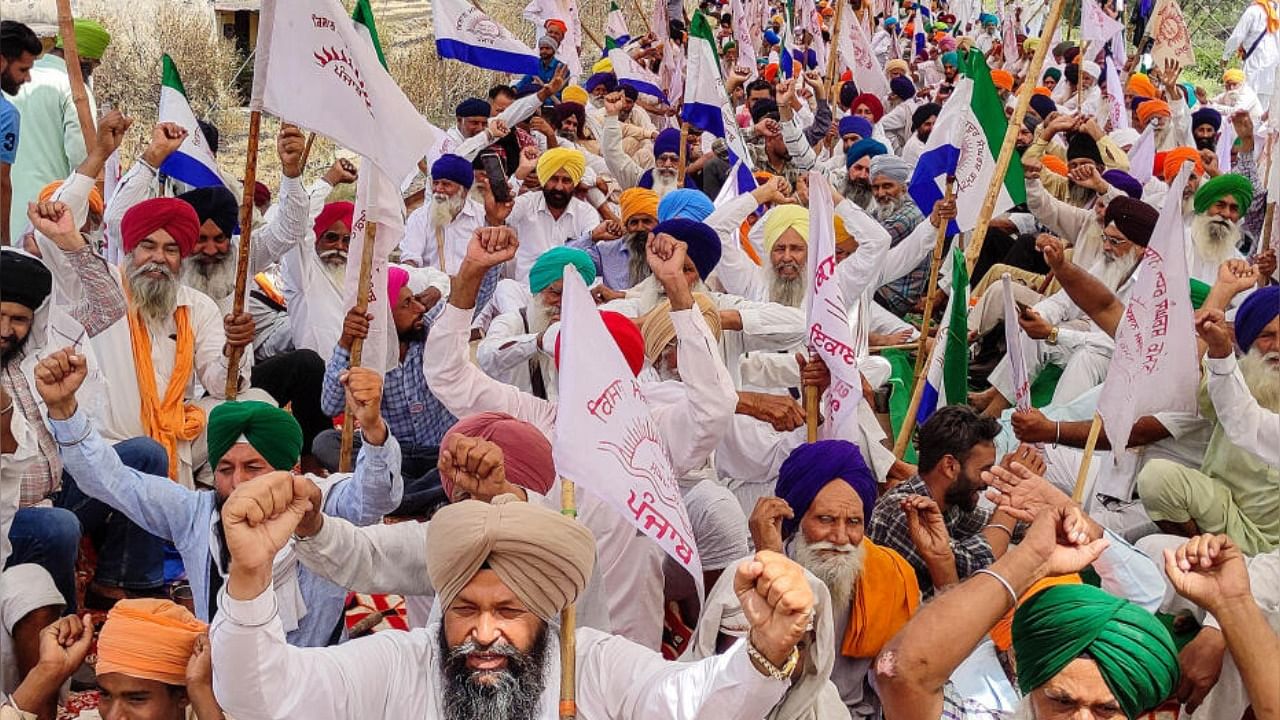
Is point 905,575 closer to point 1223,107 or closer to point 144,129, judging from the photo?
point 1223,107

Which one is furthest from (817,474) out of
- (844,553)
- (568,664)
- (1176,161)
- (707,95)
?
(1176,161)

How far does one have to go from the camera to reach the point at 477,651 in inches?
103

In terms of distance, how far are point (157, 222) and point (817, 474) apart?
8.47 ft

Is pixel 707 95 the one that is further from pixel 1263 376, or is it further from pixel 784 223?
pixel 1263 376

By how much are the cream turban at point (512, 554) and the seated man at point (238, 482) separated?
71cm

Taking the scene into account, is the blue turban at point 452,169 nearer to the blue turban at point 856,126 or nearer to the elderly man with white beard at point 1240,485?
the blue turban at point 856,126

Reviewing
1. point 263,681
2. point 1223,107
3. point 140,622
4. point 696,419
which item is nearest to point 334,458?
point 696,419

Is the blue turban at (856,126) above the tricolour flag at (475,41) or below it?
below

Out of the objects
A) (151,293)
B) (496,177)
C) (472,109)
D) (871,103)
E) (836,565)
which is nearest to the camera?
(836,565)

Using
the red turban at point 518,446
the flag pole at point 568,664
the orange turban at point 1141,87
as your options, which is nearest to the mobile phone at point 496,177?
the red turban at point 518,446

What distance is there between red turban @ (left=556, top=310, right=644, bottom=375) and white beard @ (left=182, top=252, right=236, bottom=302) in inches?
72.4

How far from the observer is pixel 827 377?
429cm

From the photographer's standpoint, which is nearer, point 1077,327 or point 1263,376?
point 1263,376

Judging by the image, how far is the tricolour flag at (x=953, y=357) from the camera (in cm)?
455
